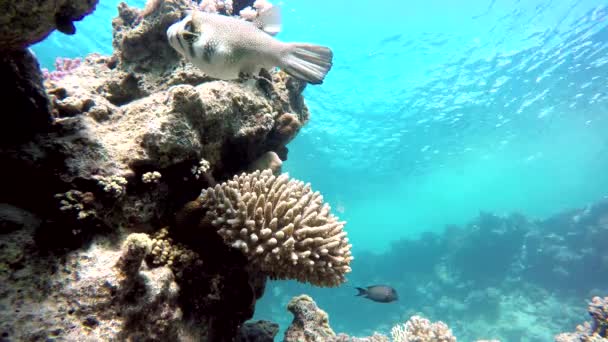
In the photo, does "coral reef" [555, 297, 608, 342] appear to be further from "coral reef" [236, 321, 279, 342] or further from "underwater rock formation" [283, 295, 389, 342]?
"coral reef" [236, 321, 279, 342]

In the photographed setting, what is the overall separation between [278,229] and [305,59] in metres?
1.47

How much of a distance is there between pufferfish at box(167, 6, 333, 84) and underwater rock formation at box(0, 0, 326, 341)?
595mm

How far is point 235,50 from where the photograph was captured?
2.24 metres

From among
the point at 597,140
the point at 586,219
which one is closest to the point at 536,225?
the point at 586,219

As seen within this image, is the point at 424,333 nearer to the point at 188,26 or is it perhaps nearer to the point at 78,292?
the point at 78,292

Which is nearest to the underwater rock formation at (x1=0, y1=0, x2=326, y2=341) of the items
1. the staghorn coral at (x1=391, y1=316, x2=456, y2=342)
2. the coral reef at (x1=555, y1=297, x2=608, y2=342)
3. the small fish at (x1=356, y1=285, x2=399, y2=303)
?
the staghorn coral at (x1=391, y1=316, x2=456, y2=342)

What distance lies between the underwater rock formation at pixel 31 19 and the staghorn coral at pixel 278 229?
161 centimetres

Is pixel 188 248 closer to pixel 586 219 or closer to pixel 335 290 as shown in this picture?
pixel 335 290

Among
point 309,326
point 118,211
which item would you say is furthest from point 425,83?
point 118,211

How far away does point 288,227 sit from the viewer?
2.61 metres

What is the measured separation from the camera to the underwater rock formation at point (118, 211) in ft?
6.06

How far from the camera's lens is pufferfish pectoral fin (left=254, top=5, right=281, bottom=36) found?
2.59m

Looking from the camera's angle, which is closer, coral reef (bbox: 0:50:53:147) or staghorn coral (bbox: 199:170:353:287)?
coral reef (bbox: 0:50:53:147)

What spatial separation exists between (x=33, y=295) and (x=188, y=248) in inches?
43.2
